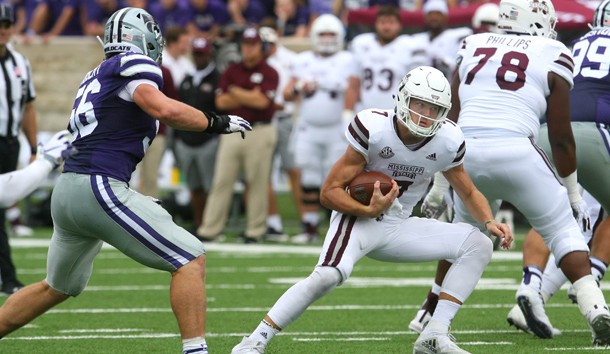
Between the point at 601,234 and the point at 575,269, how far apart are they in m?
0.74

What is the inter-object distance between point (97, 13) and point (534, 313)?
11228mm

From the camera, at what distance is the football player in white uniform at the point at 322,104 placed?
A: 39.7ft

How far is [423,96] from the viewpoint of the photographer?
18.7 feet

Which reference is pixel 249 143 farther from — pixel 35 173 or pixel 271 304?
pixel 35 173

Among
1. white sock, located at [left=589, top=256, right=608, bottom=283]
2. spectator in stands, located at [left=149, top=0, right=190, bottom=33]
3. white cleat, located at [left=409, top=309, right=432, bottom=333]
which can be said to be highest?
white sock, located at [left=589, top=256, right=608, bottom=283]

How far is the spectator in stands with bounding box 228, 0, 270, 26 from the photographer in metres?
15.9

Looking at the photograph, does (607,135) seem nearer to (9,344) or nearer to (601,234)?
(601,234)

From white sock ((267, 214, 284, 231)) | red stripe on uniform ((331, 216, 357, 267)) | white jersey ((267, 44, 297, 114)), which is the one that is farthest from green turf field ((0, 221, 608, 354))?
white jersey ((267, 44, 297, 114))

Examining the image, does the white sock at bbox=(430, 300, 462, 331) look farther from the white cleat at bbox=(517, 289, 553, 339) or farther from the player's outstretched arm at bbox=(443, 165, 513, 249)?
the white cleat at bbox=(517, 289, 553, 339)

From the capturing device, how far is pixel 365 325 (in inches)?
278

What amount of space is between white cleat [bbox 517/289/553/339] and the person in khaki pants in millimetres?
5589

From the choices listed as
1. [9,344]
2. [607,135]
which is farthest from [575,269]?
[9,344]

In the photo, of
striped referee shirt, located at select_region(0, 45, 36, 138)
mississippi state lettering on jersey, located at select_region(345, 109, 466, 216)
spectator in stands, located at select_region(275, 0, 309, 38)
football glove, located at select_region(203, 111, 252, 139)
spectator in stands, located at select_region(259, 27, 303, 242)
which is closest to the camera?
football glove, located at select_region(203, 111, 252, 139)

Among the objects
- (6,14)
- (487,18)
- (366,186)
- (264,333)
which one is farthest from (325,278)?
(487,18)
